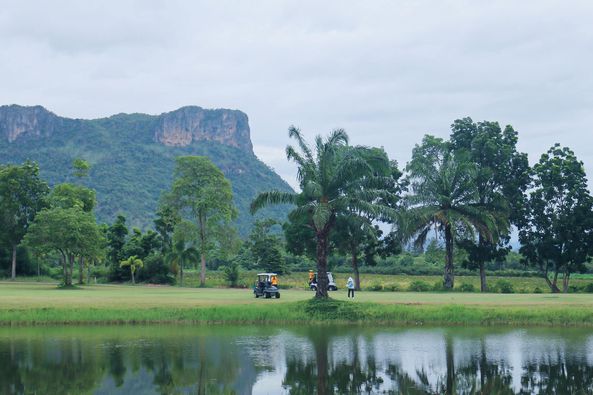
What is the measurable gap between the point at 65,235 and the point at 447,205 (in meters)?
33.5

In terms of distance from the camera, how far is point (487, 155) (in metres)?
66.1

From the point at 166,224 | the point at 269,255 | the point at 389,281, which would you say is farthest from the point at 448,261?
the point at 166,224

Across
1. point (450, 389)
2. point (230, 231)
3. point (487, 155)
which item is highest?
point (487, 155)

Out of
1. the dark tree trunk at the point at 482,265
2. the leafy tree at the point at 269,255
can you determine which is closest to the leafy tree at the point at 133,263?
the leafy tree at the point at 269,255

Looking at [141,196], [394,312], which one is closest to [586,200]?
[394,312]

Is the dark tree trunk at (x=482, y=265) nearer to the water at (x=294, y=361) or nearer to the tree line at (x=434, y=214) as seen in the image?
the tree line at (x=434, y=214)

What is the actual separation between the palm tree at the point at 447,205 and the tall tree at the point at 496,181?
148 cm

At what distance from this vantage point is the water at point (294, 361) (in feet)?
62.8

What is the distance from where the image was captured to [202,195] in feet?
235

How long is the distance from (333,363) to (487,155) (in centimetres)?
4756

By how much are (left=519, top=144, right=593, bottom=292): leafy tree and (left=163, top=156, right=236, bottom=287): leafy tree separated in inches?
1176

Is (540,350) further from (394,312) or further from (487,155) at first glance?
(487,155)

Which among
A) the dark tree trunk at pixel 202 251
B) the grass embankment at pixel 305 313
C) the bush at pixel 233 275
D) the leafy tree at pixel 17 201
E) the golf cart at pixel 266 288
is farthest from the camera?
the leafy tree at pixel 17 201

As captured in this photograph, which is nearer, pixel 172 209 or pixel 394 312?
pixel 394 312
